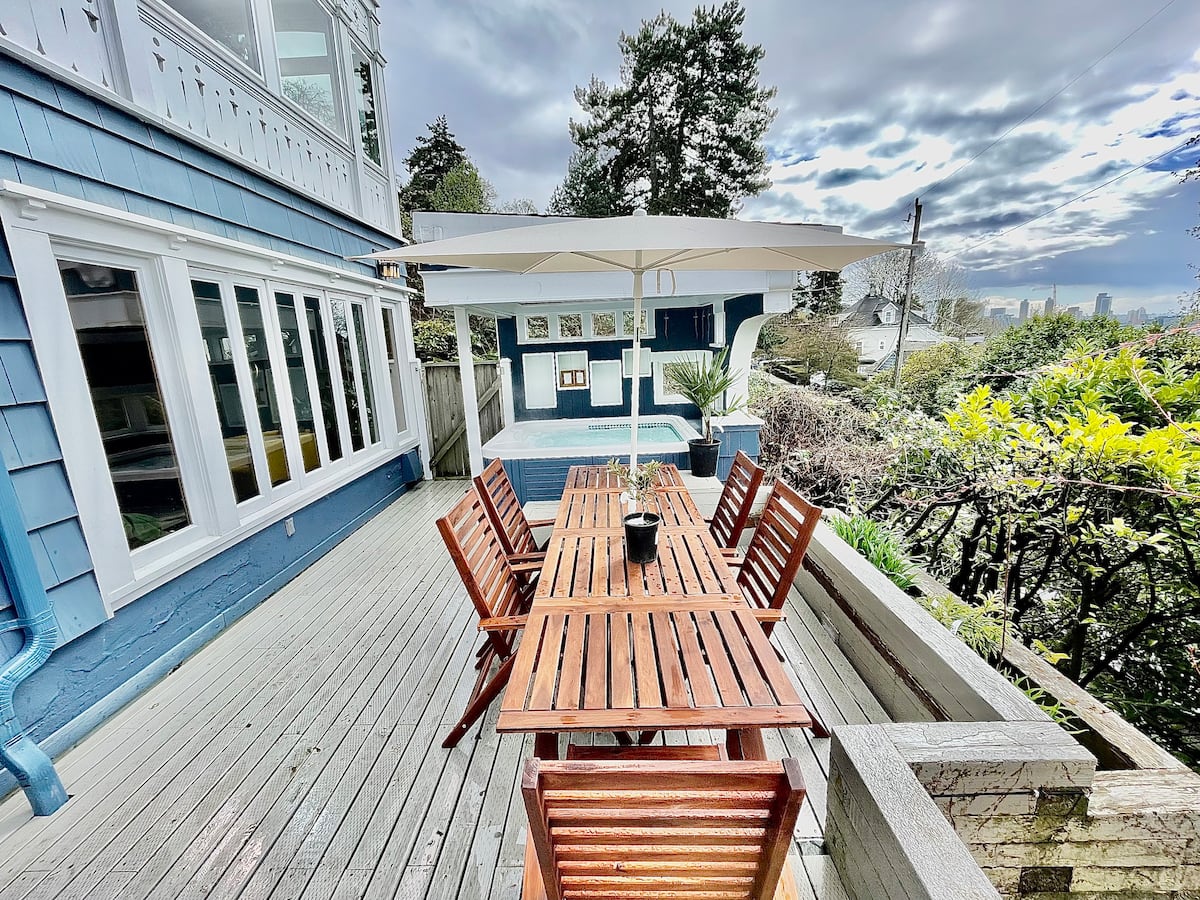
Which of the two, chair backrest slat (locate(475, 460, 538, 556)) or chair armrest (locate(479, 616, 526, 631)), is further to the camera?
chair backrest slat (locate(475, 460, 538, 556))

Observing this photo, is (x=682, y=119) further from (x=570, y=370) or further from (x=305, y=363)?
(x=305, y=363)

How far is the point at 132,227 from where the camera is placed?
2457 mm

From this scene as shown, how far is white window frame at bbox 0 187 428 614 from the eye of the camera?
2.06 metres

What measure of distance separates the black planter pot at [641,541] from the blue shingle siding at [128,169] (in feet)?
9.66

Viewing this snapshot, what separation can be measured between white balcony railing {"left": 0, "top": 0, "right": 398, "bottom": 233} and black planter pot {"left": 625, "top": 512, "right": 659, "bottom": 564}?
10.4 ft

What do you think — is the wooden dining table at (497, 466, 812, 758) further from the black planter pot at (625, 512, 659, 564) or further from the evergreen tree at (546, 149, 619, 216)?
the evergreen tree at (546, 149, 619, 216)

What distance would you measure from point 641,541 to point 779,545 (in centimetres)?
60

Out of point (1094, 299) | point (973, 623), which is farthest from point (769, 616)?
point (1094, 299)

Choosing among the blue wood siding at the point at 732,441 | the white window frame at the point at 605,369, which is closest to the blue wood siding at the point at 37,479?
the blue wood siding at the point at 732,441

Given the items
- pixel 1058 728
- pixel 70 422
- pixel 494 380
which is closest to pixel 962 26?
pixel 494 380

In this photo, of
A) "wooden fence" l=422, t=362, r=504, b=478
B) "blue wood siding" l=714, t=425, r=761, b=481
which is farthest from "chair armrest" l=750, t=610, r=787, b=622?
"wooden fence" l=422, t=362, r=504, b=478

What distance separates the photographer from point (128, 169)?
2.48 meters

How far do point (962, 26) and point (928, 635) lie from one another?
858cm

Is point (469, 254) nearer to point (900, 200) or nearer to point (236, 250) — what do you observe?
point (236, 250)
